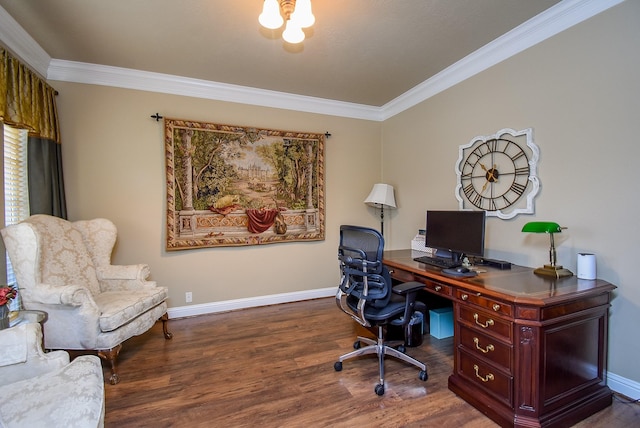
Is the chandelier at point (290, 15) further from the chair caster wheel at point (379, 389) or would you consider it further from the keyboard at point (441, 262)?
the chair caster wheel at point (379, 389)

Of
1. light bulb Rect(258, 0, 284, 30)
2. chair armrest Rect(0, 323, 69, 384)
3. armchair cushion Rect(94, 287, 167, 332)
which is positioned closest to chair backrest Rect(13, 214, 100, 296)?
armchair cushion Rect(94, 287, 167, 332)

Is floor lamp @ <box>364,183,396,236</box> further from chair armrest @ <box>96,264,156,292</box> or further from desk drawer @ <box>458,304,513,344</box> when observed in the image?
chair armrest @ <box>96,264,156,292</box>

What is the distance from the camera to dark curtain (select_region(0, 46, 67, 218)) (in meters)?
2.16

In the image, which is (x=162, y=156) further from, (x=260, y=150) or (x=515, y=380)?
(x=515, y=380)

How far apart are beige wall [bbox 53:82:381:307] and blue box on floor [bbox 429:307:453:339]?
1.58 metres

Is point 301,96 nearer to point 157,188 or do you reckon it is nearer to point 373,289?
Result: point 157,188

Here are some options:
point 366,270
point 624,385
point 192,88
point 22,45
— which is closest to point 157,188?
point 192,88

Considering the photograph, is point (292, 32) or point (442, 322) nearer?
point (292, 32)

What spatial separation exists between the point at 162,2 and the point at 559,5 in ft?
9.26

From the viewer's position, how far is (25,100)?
2303 millimetres

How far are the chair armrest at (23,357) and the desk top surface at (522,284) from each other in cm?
233

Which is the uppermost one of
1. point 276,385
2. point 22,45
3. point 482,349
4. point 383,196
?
point 22,45

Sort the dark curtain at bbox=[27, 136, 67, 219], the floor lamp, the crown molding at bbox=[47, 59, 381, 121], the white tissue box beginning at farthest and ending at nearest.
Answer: the floor lamp, the white tissue box, the crown molding at bbox=[47, 59, 381, 121], the dark curtain at bbox=[27, 136, 67, 219]

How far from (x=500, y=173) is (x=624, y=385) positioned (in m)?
1.68
